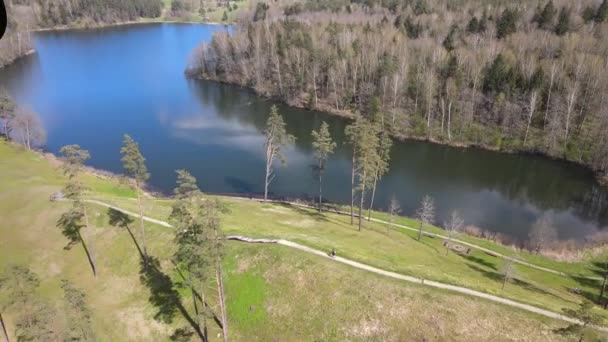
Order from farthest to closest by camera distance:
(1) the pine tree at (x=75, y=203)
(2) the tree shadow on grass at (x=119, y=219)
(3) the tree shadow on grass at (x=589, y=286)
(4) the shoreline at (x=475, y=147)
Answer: (4) the shoreline at (x=475, y=147), (2) the tree shadow on grass at (x=119, y=219), (3) the tree shadow on grass at (x=589, y=286), (1) the pine tree at (x=75, y=203)

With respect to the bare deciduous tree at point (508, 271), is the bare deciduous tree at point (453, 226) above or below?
below

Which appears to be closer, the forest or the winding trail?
the winding trail

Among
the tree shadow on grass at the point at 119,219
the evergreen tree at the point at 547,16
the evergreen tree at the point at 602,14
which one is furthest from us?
the evergreen tree at the point at 547,16

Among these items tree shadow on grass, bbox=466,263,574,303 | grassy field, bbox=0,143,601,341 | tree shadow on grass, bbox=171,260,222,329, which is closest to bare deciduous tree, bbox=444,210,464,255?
grassy field, bbox=0,143,601,341

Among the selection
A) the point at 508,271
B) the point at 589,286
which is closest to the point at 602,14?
the point at 589,286

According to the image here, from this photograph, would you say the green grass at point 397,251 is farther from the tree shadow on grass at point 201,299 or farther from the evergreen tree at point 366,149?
the evergreen tree at point 366,149

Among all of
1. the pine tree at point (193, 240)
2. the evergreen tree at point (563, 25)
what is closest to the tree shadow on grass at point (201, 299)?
the pine tree at point (193, 240)

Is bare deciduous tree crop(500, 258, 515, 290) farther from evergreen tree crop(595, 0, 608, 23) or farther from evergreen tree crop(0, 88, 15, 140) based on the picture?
evergreen tree crop(595, 0, 608, 23)
